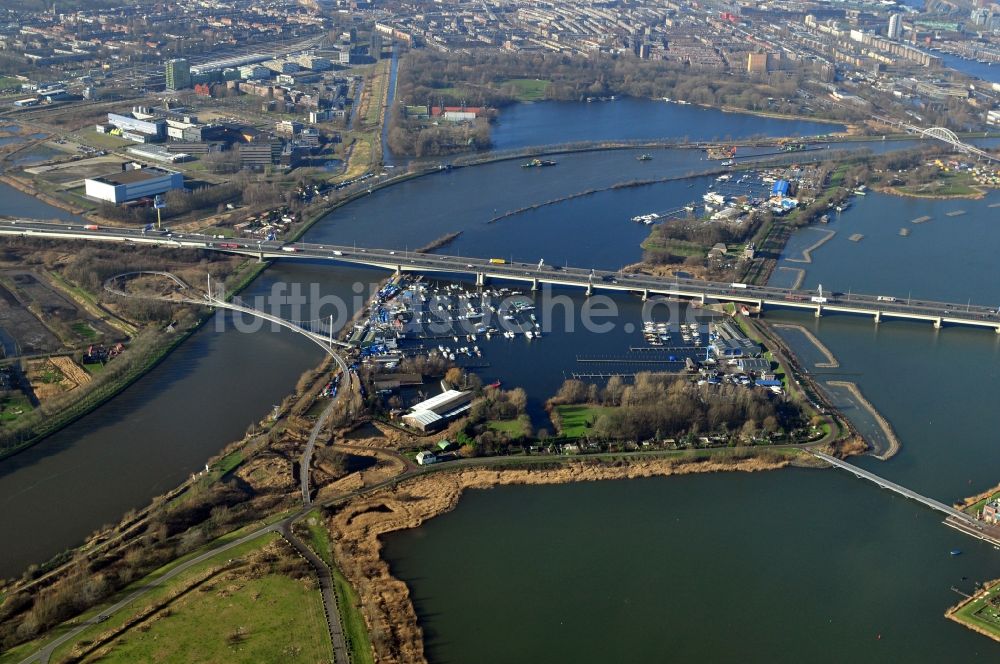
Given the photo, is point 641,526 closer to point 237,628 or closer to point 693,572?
point 693,572

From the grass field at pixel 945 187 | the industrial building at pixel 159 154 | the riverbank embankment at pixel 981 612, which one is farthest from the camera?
the grass field at pixel 945 187

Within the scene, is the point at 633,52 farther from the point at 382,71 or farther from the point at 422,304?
the point at 422,304

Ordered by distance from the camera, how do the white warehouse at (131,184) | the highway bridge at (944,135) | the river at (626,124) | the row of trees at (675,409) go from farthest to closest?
the river at (626,124) < the highway bridge at (944,135) < the white warehouse at (131,184) < the row of trees at (675,409)

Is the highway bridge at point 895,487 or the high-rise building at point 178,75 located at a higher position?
the high-rise building at point 178,75

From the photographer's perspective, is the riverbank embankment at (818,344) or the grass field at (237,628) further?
the riverbank embankment at (818,344)

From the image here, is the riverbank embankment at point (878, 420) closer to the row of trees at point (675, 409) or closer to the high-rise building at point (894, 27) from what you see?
the row of trees at point (675, 409)

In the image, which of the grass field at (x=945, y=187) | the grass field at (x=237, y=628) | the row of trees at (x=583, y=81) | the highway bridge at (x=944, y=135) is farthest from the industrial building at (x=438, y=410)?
the highway bridge at (x=944, y=135)

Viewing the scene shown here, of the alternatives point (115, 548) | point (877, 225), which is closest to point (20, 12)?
point (877, 225)

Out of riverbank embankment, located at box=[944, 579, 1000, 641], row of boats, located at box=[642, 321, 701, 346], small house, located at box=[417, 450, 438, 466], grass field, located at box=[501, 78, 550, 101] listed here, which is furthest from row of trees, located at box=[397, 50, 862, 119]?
riverbank embankment, located at box=[944, 579, 1000, 641]
